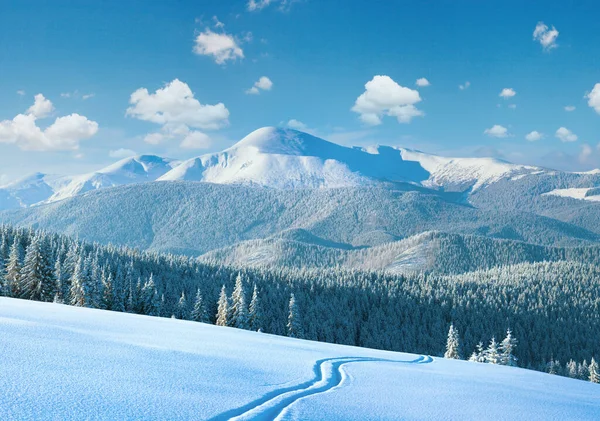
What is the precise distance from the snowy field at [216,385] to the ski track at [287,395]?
0.8 inches

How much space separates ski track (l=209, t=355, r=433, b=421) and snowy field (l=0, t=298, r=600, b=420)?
2 cm

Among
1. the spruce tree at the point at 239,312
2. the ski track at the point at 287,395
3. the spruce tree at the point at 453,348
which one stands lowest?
the spruce tree at the point at 453,348

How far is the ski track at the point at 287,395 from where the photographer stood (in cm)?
709

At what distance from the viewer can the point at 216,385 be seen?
8.62 m

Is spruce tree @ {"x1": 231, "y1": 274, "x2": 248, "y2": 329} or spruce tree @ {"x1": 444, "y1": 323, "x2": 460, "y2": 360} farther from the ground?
spruce tree @ {"x1": 231, "y1": 274, "x2": 248, "y2": 329}

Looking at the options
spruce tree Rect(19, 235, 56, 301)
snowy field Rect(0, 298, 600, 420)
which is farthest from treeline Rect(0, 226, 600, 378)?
snowy field Rect(0, 298, 600, 420)

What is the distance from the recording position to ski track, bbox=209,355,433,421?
7.09 meters

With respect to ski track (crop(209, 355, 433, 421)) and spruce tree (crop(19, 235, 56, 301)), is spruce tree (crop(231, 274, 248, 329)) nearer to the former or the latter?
spruce tree (crop(19, 235, 56, 301))

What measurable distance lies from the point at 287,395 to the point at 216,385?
134 cm

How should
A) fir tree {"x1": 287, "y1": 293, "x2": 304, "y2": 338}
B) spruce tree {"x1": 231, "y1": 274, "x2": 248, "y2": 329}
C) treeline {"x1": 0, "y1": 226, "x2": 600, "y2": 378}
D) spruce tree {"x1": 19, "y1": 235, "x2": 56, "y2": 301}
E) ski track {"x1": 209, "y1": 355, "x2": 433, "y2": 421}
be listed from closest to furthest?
ski track {"x1": 209, "y1": 355, "x2": 433, "y2": 421} → spruce tree {"x1": 19, "y1": 235, "x2": 56, "y2": 301} → spruce tree {"x1": 231, "y1": 274, "x2": 248, "y2": 329} → fir tree {"x1": 287, "y1": 293, "x2": 304, "y2": 338} → treeline {"x1": 0, "y1": 226, "x2": 600, "y2": 378}

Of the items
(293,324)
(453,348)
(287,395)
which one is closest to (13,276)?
(293,324)

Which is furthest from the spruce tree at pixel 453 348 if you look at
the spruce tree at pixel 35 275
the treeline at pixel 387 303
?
the spruce tree at pixel 35 275

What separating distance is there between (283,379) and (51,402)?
4.87 meters

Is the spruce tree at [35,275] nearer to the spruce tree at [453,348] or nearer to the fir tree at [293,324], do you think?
the fir tree at [293,324]
